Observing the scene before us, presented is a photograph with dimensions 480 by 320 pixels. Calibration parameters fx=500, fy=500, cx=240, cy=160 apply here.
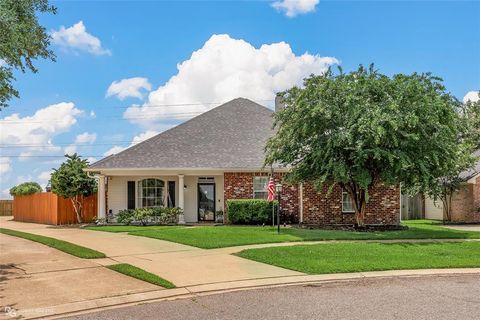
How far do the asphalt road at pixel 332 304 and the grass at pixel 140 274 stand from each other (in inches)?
40.6

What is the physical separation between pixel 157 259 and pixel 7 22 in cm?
598

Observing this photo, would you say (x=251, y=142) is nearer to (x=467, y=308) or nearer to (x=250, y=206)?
(x=250, y=206)

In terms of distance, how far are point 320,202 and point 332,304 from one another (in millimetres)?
16156

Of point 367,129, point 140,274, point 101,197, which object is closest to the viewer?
point 140,274

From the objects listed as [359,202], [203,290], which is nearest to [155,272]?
[203,290]

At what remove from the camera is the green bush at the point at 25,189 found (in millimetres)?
33062

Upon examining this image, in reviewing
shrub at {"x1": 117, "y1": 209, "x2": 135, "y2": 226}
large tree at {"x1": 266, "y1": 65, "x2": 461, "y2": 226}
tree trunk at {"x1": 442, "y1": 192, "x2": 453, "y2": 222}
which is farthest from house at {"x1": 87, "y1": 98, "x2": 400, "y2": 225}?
tree trunk at {"x1": 442, "y1": 192, "x2": 453, "y2": 222}

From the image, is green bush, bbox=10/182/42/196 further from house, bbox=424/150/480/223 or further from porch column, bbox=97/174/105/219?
house, bbox=424/150/480/223

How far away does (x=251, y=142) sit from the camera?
85.6 ft

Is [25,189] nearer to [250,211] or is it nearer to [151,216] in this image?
[151,216]

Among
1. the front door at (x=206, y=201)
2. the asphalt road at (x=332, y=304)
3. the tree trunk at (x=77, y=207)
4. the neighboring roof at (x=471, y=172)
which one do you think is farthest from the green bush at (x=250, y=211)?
the asphalt road at (x=332, y=304)

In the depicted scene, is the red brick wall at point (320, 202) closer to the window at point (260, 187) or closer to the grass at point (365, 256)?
the window at point (260, 187)

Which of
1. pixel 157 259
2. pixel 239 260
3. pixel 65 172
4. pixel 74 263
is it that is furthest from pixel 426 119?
pixel 65 172

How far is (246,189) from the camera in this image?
78.0ft
